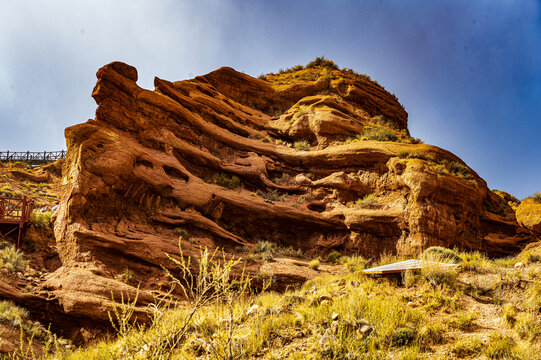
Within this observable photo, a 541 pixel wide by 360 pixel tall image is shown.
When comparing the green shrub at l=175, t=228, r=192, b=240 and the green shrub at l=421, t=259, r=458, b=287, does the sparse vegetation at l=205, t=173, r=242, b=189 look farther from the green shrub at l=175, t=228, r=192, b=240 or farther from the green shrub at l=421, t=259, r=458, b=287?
the green shrub at l=421, t=259, r=458, b=287

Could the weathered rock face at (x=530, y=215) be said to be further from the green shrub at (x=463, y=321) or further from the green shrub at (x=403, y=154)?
the green shrub at (x=463, y=321)

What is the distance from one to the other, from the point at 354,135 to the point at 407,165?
5.29 metres

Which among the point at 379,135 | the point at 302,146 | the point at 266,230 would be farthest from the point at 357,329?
the point at 379,135

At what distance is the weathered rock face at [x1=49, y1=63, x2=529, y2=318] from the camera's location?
9.44m

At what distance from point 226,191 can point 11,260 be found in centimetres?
841

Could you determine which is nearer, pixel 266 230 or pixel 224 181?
pixel 266 230

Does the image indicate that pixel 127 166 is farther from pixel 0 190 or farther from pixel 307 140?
pixel 0 190

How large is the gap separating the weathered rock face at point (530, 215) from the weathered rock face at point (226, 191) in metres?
0.78

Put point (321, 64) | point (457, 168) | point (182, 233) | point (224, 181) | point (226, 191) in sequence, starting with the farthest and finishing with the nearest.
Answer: point (321, 64) < point (224, 181) < point (457, 168) < point (226, 191) < point (182, 233)

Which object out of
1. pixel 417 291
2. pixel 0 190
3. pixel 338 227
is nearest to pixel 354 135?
pixel 338 227

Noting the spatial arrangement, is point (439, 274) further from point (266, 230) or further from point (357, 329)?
point (266, 230)

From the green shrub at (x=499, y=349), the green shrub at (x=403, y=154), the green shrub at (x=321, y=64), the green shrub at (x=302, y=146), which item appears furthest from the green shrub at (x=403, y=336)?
the green shrub at (x=321, y=64)

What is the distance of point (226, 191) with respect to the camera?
1407cm

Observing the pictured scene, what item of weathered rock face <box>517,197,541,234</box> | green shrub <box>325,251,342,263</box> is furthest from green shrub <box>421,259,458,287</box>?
weathered rock face <box>517,197,541,234</box>
